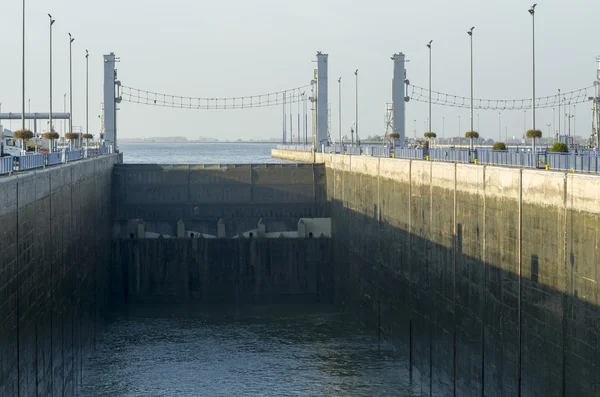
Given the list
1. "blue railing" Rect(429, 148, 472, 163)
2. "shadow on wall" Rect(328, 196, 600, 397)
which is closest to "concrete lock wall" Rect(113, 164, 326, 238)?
"shadow on wall" Rect(328, 196, 600, 397)

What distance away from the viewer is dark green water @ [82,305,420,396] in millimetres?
44656

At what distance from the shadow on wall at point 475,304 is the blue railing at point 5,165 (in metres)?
16.3

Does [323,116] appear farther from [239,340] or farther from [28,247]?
[28,247]

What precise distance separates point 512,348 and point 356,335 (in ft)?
81.9

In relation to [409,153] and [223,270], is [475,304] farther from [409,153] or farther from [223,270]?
[223,270]

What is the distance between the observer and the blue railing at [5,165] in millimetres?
31984

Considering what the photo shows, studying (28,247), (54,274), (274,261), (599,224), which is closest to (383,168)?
(274,261)

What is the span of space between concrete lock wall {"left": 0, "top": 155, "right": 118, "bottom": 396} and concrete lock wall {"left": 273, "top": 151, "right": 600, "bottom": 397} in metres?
14.8

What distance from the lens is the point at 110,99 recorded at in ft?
256

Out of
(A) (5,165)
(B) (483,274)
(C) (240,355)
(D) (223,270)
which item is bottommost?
(C) (240,355)

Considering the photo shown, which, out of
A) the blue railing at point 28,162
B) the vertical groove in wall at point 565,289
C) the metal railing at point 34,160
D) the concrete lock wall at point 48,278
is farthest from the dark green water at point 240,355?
the vertical groove in wall at point 565,289

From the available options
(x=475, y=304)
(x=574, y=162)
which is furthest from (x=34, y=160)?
(x=574, y=162)

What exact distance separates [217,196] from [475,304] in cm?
3400

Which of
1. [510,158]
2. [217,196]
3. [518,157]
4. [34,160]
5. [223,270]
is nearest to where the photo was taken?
[518,157]
